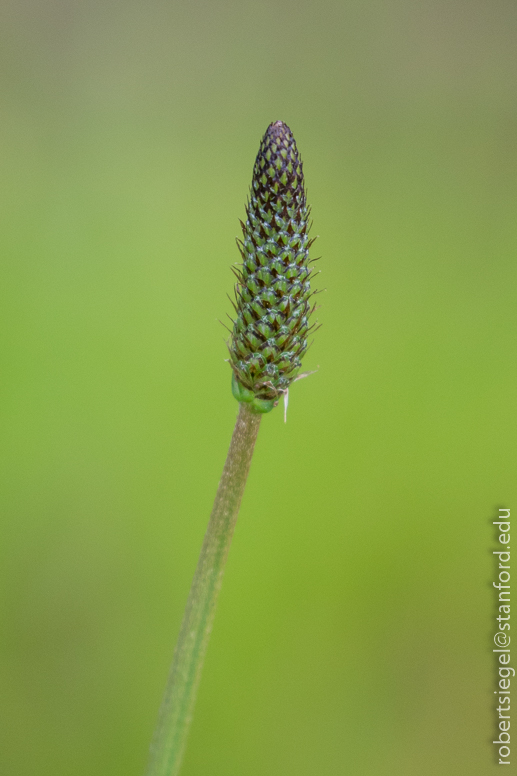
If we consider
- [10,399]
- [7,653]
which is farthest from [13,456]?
[7,653]

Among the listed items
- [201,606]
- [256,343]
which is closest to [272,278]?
[256,343]

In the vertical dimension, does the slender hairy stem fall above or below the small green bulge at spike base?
below

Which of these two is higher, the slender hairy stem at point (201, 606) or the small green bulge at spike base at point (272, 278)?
the small green bulge at spike base at point (272, 278)

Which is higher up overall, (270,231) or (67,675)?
(270,231)

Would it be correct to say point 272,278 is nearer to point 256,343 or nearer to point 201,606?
point 256,343

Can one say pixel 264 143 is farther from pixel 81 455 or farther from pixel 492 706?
pixel 492 706
